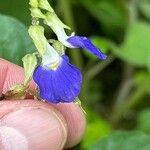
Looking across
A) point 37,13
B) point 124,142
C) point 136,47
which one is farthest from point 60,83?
point 136,47

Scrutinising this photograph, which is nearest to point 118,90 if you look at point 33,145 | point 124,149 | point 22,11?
point 22,11

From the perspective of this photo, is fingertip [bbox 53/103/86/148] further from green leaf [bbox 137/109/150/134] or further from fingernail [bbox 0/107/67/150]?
green leaf [bbox 137/109/150/134]

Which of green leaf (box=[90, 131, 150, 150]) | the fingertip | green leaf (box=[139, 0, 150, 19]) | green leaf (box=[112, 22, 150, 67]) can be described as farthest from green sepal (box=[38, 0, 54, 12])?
green leaf (box=[139, 0, 150, 19])

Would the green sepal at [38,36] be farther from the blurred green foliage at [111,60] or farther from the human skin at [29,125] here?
the blurred green foliage at [111,60]

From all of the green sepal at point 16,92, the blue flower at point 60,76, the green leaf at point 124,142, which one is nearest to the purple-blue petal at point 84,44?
the blue flower at point 60,76

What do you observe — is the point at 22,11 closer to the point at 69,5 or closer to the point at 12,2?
the point at 12,2

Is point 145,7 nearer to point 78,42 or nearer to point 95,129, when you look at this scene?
point 95,129

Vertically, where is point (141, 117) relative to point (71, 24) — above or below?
below
